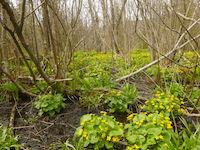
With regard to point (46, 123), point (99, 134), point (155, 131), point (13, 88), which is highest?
point (13, 88)

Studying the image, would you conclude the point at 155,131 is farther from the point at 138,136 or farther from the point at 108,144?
the point at 108,144

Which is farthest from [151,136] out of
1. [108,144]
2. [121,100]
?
[121,100]

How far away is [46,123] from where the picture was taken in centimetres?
218

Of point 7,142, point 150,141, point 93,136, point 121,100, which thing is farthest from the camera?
point 121,100

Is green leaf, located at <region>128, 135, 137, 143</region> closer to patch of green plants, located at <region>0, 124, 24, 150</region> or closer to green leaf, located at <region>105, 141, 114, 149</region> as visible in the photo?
green leaf, located at <region>105, 141, 114, 149</region>

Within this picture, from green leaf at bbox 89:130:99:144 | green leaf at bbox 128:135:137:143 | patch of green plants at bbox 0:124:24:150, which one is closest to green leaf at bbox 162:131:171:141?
green leaf at bbox 128:135:137:143

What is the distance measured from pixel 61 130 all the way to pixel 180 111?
181 cm

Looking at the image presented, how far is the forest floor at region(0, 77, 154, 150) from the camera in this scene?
1.81m

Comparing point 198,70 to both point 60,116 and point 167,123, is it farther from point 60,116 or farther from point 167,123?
point 60,116

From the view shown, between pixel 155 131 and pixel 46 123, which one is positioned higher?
pixel 155 131

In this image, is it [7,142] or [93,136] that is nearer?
[93,136]

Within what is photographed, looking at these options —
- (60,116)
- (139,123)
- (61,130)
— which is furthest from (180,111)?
(60,116)

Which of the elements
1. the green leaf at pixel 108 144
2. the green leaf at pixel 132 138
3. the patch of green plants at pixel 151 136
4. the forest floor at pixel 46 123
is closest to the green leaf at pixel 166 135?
the patch of green plants at pixel 151 136

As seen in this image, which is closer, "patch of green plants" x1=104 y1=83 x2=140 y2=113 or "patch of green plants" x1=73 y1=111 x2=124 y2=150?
"patch of green plants" x1=73 y1=111 x2=124 y2=150
